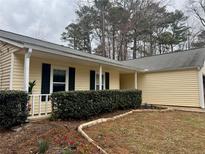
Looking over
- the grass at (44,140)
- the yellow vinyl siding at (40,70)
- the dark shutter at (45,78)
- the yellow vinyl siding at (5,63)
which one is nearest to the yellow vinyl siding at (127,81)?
the yellow vinyl siding at (40,70)

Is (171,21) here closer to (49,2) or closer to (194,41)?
(194,41)

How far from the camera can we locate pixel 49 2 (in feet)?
62.6

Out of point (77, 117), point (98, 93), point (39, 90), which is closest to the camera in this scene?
point (77, 117)

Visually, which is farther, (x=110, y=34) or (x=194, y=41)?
(x=194, y=41)

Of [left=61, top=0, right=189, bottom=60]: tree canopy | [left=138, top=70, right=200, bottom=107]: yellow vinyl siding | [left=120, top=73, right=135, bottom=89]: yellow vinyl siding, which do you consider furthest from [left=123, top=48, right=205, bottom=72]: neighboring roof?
[left=61, top=0, right=189, bottom=60]: tree canopy

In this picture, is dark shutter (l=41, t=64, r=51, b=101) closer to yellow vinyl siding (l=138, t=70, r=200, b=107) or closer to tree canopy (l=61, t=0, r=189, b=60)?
yellow vinyl siding (l=138, t=70, r=200, b=107)

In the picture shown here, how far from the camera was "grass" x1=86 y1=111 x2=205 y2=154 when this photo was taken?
15.9ft

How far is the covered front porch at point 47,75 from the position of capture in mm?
7556

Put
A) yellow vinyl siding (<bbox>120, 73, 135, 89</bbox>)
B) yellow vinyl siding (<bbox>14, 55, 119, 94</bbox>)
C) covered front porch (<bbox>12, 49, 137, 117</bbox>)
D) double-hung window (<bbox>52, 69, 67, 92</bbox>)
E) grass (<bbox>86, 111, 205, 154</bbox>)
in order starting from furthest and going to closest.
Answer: yellow vinyl siding (<bbox>120, 73, 135, 89</bbox>), double-hung window (<bbox>52, 69, 67, 92</bbox>), yellow vinyl siding (<bbox>14, 55, 119, 94</bbox>), covered front porch (<bbox>12, 49, 137, 117</bbox>), grass (<bbox>86, 111, 205, 154</bbox>)

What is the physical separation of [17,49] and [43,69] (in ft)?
5.76

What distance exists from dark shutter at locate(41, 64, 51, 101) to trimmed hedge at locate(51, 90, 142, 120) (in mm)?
2093

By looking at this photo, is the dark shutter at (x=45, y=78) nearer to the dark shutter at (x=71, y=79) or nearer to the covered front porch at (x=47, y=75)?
the covered front porch at (x=47, y=75)

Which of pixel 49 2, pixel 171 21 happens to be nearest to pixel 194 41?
pixel 171 21

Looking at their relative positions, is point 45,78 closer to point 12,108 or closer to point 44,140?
point 12,108
